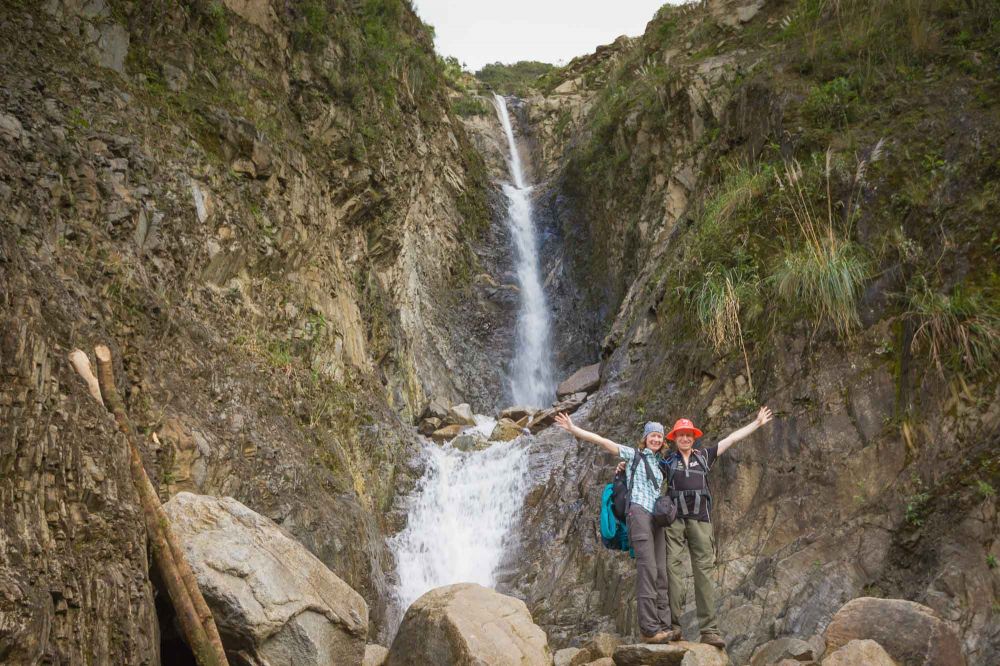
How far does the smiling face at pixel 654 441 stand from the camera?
240 inches

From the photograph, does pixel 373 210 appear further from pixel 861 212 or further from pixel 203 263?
pixel 861 212

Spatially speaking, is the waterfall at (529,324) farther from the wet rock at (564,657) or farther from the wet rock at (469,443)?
the wet rock at (564,657)

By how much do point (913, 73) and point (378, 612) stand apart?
965 cm

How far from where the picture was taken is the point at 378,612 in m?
8.76

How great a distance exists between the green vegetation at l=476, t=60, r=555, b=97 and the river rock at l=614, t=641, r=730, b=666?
29.3 meters

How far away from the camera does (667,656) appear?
16.8 ft

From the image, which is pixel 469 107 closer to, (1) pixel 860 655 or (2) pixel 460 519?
(2) pixel 460 519

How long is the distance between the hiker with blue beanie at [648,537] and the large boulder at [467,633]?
888 mm

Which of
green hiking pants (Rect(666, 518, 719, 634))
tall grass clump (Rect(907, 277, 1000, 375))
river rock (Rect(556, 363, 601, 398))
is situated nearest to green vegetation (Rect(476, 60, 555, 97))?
river rock (Rect(556, 363, 601, 398))

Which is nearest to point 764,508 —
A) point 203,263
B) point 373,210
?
point 203,263

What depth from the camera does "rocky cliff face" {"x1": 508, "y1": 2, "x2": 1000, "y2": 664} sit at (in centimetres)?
622

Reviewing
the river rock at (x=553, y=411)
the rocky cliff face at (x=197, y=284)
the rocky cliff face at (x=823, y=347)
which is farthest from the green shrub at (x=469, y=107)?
the river rock at (x=553, y=411)

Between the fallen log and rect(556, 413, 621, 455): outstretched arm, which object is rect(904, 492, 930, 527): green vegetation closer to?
rect(556, 413, 621, 455): outstretched arm

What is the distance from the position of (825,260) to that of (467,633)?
5.36 meters
